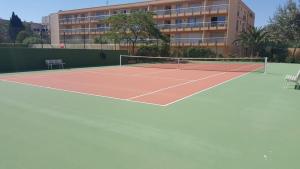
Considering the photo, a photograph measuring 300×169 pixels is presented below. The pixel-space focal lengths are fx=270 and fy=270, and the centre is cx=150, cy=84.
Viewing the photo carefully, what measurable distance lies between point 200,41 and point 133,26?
46.6 feet

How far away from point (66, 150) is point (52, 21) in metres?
68.2

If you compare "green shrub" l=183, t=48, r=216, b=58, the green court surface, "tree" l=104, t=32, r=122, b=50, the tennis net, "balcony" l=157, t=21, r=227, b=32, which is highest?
"balcony" l=157, t=21, r=227, b=32

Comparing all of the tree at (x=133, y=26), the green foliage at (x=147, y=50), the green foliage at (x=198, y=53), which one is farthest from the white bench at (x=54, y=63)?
the green foliage at (x=198, y=53)

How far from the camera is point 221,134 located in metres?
5.38

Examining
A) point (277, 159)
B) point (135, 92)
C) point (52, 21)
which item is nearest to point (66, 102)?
point (135, 92)

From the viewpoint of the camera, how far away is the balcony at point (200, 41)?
4276cm

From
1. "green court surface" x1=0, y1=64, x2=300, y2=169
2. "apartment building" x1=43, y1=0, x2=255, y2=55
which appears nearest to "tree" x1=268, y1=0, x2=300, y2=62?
"apartment building" x1=43, y1=0, x2=255, y2=55

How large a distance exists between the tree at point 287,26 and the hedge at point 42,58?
93.5ft

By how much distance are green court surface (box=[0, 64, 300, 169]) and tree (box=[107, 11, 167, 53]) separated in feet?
87.3

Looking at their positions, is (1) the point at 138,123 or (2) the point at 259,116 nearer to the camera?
(1) the point at 138,123

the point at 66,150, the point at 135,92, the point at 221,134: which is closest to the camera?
the point at 66,150

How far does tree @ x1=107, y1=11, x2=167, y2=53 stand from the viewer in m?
33.9

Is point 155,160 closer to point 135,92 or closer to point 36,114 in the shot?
point 36,114

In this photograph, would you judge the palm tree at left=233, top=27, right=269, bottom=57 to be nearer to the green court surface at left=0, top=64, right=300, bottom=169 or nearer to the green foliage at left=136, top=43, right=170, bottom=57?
the green foliage at left=136, top=43, right=170, bottom=57
